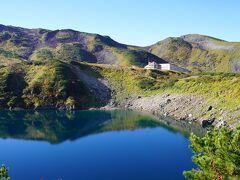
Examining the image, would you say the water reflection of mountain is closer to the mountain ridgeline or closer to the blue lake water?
the blue lake water

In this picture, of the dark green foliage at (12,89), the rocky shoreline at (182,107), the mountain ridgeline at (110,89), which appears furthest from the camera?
the dark green foliage at (12,89)

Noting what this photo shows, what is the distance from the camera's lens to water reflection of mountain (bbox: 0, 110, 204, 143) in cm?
10738

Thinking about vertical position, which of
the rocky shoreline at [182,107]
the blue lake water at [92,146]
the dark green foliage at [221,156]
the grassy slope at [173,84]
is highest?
the grassy slope at [173,84]

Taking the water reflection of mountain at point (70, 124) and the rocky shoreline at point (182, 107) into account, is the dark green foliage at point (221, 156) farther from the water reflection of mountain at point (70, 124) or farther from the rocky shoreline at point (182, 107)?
the rocky shoreline at point (182, 107)

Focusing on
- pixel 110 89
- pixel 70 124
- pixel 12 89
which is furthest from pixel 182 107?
pixel 12 89

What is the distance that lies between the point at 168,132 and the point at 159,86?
6297 centimetres

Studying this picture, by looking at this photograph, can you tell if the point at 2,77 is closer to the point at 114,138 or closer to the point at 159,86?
the point at 159,86

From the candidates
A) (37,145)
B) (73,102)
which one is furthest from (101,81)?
(37,145)

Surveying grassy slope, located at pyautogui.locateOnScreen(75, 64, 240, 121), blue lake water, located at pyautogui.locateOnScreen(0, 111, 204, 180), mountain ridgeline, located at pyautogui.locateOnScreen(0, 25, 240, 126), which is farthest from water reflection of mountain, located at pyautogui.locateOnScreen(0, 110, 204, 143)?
grassy slope, located at pyautogui.locateOnScreen(75, 64, 240, 121)

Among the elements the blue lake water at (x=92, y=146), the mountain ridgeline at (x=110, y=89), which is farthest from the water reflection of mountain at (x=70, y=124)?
the mountain ridgeline at (x=110, y=89)

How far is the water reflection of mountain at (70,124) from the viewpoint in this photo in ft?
352

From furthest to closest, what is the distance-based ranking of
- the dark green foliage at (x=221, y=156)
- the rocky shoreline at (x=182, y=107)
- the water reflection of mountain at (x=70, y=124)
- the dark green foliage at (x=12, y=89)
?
1. the dark green foliage at (x=12, y=89)
2. the rocky shoreline at (x=182, y=107)
3. the water reflection of mountain at (x=70, y=124)
4. the dark green foliage at (x=221, y=156)

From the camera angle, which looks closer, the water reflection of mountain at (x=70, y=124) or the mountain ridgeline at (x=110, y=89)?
the water reflection of mountain at (x=70, y=124)

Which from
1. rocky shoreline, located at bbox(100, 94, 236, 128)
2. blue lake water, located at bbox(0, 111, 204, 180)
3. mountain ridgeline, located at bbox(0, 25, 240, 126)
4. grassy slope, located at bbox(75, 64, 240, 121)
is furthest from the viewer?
mountain ridgeline, located at bbox(0, 25, 240, 126)
